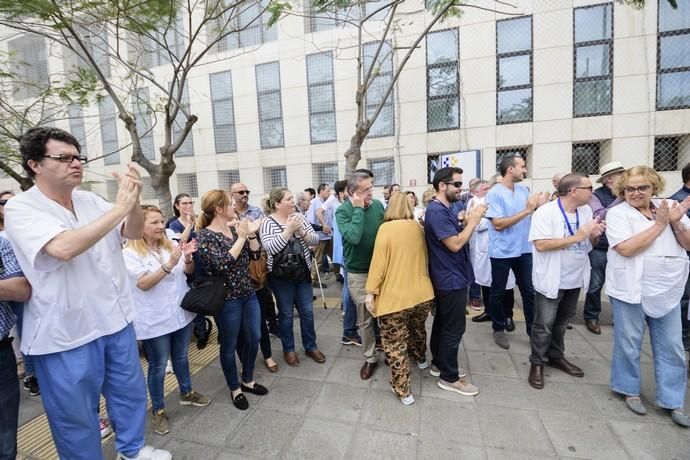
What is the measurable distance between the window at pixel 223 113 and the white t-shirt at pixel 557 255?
12272mm

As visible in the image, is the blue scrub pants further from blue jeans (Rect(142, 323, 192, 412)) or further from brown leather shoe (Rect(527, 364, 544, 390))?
brown leather shoe (Rect(527, 364, 544, 390))

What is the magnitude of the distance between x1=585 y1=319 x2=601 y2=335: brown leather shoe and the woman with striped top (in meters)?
3.34

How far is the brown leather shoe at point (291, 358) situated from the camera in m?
3.51

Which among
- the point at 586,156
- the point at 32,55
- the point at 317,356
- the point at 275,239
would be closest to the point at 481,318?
the point at 317,356

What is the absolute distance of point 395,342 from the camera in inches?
109

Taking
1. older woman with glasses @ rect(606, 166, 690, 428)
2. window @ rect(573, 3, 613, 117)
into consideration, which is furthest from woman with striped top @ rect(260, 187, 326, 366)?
window @ rect(573, 3, 613, 117)

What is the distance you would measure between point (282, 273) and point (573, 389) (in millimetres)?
2855

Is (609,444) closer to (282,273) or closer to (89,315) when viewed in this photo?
(282,273)

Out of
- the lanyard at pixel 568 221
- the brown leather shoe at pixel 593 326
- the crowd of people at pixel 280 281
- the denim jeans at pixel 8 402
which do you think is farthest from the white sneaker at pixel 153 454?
the brown leather shoe at pixel 593 326

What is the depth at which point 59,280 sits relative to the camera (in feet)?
5.33

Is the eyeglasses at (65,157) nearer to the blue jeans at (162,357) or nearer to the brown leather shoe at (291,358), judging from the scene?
the blue jeans at (162,357)

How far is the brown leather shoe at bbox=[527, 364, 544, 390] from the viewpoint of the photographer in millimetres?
2916

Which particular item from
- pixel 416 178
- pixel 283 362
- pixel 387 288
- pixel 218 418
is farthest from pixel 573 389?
pixel 416 178

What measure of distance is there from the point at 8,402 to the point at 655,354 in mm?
4408
